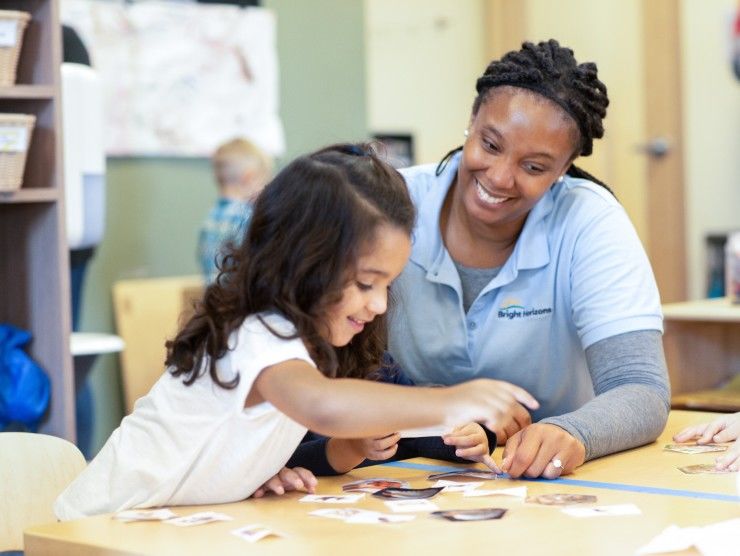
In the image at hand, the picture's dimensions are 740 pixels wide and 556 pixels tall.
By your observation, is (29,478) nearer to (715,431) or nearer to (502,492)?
(502,492)

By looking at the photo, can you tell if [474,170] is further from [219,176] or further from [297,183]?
[219,176]

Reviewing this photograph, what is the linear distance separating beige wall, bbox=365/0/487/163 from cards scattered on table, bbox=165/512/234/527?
4.84m

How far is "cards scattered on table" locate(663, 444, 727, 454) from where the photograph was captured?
6.37 feet

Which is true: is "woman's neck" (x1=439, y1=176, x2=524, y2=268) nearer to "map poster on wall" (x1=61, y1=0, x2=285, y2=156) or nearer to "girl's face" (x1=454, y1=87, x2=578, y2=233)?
"girl's face" (x1=454, y1=87, x2=578, y2=233)

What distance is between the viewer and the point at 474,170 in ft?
7.10

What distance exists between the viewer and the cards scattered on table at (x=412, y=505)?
60.3 inches

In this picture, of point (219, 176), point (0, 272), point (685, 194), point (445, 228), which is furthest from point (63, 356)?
point (685, 194)

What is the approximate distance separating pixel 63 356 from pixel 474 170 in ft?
4.89

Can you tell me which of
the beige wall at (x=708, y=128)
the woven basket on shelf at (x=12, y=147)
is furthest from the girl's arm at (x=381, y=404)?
the beige wall at (x=708, y=128)

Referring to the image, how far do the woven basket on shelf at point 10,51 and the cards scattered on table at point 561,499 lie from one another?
203 cm

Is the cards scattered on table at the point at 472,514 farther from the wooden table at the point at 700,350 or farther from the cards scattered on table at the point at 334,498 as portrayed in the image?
the wooden table at the point at 700,350

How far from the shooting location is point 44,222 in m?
3.21

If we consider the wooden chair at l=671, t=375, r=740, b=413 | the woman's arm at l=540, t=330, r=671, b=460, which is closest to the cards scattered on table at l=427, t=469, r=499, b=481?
the woman's arm at l=540, t=330, r=671, b=460

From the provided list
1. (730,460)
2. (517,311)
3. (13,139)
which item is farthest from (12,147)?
(730,460)
